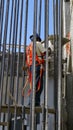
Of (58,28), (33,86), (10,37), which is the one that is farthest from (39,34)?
(33,86)

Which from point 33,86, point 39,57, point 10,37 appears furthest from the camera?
point 39,57

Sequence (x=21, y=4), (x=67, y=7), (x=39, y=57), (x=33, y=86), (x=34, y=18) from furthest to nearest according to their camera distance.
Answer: (x=67, y=7)
(x=39, y=57)
(x=21, y=4)
(x=34, y=18)
(x=33, y=86)

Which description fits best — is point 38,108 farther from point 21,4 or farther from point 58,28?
point 21,4

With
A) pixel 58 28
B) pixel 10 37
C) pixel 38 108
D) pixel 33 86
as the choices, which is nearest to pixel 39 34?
pixel 10 37

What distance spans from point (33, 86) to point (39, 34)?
1969 mm

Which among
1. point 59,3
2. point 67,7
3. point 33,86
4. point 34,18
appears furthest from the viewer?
point 67,7

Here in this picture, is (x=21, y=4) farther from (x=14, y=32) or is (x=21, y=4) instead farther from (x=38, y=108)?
(x=38, y=108)

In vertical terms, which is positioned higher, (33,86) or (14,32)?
(14,32)

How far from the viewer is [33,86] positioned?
497 cm

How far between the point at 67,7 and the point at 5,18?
268 centimetres

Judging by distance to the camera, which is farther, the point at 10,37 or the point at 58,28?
the point at 10,37

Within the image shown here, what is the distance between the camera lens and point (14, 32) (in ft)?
21.0

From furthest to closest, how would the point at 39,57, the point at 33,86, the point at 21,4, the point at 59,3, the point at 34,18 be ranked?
the point at 39,57, the point at 21,4, the point at 59,3, the point at 34,18, the point at 33,86

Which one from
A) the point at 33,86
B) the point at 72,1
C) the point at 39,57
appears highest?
the point at 72,1
